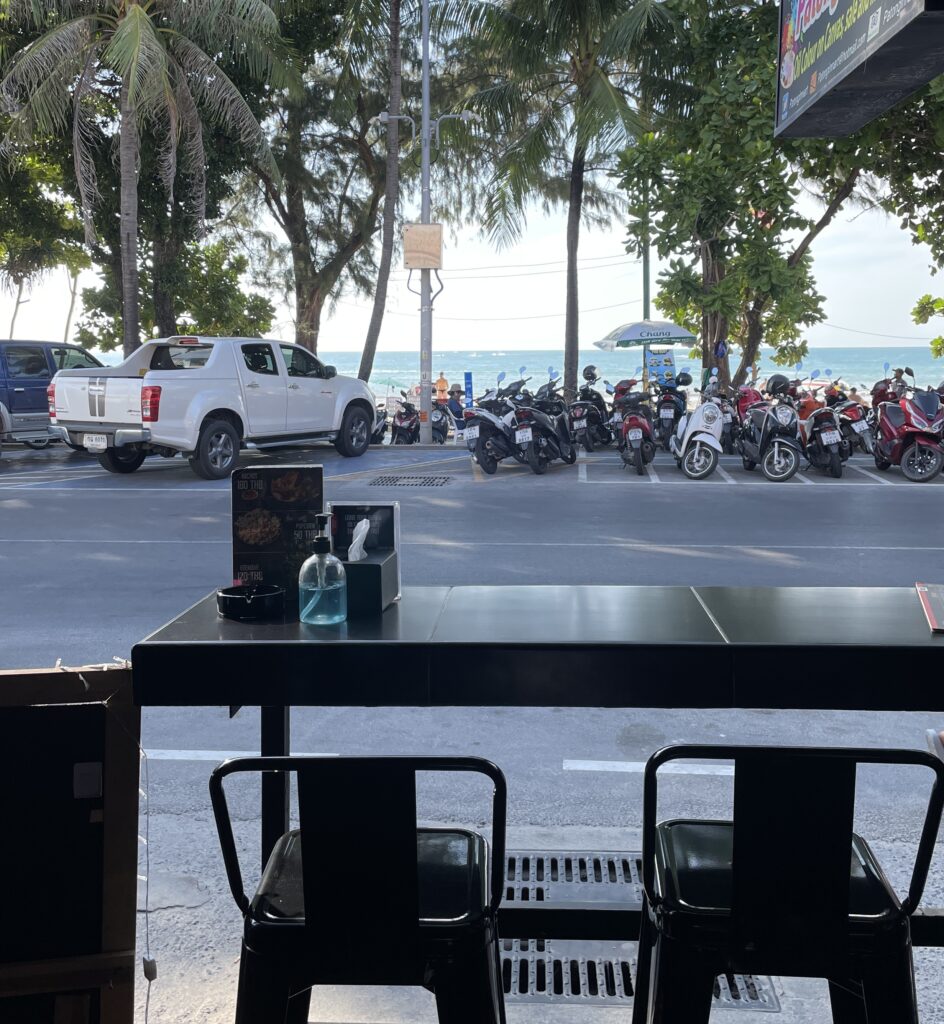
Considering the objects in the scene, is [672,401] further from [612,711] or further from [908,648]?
[908,648]

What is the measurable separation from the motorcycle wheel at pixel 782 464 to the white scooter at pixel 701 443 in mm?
651

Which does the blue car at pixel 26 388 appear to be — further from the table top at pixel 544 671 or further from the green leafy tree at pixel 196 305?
the table top at pixel 544 671

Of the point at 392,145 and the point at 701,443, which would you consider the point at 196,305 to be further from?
the point at 701,443

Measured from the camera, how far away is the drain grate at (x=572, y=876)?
3.24m

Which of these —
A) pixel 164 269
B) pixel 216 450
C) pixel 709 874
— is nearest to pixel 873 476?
pixel 216 450

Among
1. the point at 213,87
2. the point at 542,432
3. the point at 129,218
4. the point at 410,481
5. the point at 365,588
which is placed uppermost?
the point at 213,87

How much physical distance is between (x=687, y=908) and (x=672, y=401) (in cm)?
1527

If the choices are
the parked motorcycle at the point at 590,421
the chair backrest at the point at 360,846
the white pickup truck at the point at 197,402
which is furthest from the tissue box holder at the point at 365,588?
the parked motorcycle at the point at 590,421

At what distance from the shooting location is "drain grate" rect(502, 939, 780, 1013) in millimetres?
2988

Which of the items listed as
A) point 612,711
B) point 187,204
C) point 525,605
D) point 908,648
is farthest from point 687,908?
point 187,204

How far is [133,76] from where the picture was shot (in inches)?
667

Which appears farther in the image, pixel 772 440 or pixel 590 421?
pixel 590 421

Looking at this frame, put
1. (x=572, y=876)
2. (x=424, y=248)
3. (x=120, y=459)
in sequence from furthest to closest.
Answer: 1. (x=424, y=248)
2. (x=120, y=459)
3. (x=572, y=876)

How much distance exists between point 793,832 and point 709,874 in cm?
28
